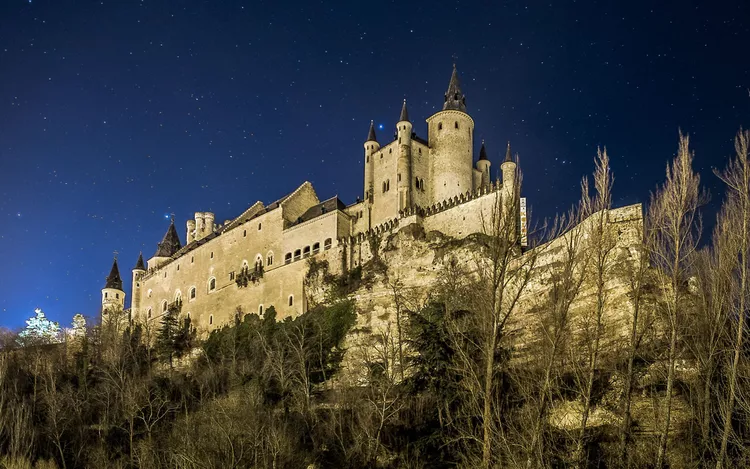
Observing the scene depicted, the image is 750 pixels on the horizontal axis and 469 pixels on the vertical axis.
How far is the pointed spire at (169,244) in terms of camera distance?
8918 centimetres

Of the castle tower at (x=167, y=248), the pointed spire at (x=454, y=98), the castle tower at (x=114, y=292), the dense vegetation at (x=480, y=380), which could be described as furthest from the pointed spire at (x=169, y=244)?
the pointed spire at (x=454, y=98)

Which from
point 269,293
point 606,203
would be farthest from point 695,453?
point 269,293

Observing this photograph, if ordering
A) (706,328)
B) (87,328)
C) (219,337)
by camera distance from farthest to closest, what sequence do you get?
(87,328) → (219,337) → (706,328)

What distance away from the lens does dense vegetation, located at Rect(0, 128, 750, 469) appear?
2078 cm

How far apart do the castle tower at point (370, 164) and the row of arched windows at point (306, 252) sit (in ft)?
19.4

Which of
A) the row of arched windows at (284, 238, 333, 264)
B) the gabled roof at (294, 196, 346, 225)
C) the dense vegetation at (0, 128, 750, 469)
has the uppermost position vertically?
the gabled roof at (294, 196, 346, 225)

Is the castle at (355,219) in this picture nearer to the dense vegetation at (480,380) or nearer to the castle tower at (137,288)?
the dense vegetation at (480,380)

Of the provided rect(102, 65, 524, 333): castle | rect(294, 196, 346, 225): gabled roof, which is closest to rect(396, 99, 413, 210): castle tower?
rect(102, 65, 524, 333): castle

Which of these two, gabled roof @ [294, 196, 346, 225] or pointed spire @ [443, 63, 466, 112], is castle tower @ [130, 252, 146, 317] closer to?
gabled roof @ [294, 196, 346, 225]

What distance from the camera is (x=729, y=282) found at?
2339 centimetres

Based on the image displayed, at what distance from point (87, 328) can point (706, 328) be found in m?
75.2

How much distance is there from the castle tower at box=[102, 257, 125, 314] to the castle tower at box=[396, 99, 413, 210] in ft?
185

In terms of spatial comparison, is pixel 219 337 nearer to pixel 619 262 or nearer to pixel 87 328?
pixel 87 328

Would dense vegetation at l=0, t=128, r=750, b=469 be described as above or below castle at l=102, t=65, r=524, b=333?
below
